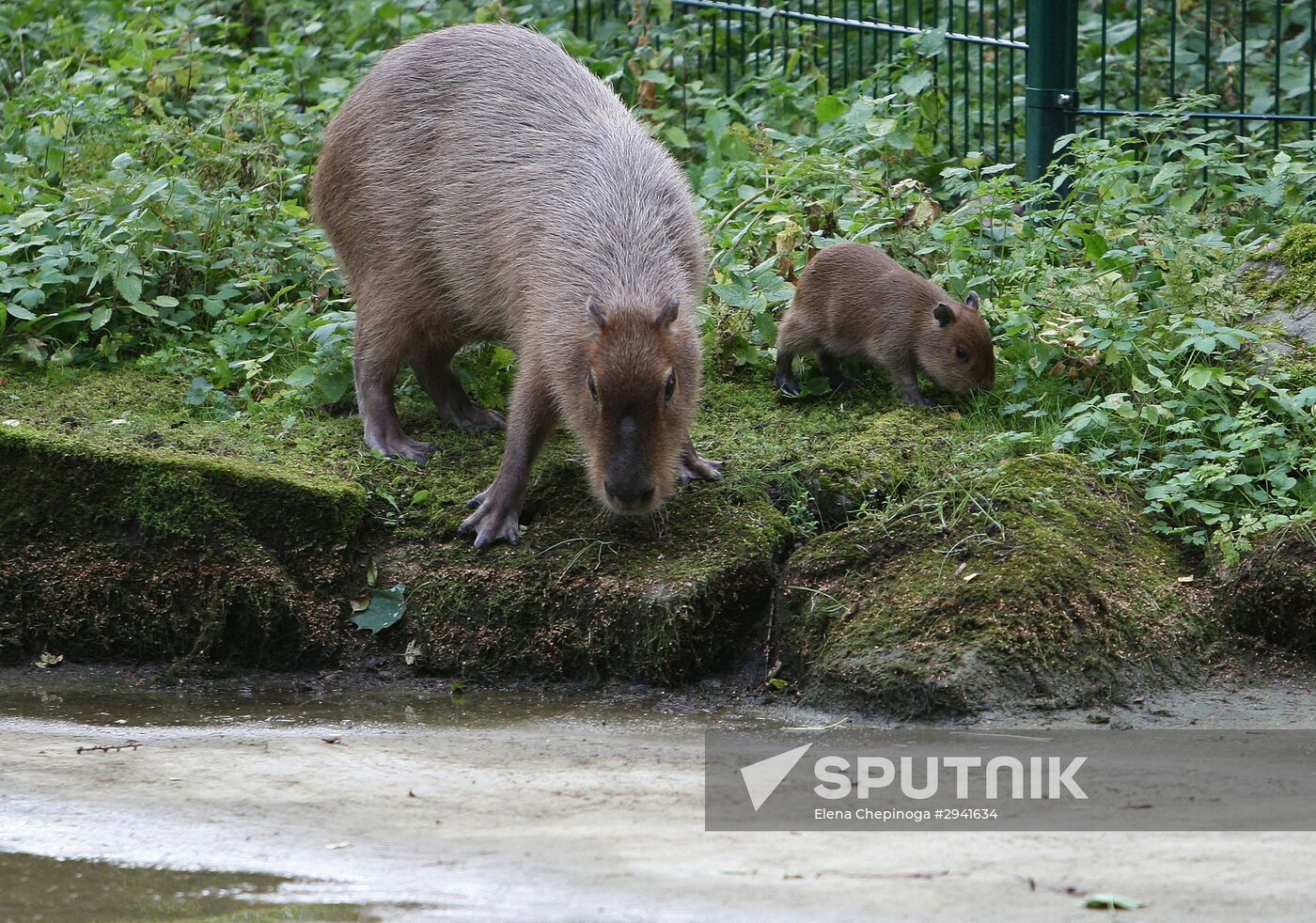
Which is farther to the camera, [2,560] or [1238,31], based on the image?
[1238,31]

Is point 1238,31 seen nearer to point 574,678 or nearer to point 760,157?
point 760,157

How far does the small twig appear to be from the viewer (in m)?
3.69

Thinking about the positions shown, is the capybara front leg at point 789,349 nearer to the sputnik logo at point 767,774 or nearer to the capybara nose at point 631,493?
the capybara nose at point 631,493

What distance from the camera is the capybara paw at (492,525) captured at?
15.5 ft

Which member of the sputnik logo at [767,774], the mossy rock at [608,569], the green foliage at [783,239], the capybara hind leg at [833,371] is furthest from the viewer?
the capybara hind leg at [833,371]

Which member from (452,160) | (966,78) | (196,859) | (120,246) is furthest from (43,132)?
(196,859)

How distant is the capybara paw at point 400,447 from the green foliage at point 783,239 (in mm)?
546

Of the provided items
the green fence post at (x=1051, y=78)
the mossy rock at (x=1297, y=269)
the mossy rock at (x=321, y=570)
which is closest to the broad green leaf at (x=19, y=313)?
the mossy rock at (x=321, y=570)

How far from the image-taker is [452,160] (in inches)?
212

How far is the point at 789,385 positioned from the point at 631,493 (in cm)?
174

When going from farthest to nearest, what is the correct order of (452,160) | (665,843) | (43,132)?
(43,132) → (452,160) → (665,843)

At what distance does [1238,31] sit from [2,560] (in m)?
7.04

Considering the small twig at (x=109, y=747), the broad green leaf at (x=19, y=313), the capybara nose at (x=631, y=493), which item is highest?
the broad green leaf at (x=19, y=313)

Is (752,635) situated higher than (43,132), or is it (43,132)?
(43,132)
